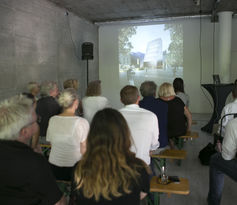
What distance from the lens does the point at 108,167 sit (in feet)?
4.13

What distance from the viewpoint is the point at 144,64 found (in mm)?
8805

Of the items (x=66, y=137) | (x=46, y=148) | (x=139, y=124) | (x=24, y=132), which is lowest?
(x=46, y=148)

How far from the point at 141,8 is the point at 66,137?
5970mm

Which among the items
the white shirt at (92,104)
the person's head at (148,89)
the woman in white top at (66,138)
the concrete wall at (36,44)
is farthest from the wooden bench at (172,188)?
the concrete wall at (36,44)

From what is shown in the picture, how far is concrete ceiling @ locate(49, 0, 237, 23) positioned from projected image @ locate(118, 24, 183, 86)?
1.67 ft

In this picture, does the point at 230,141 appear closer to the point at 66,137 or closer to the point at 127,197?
the point at 127,197

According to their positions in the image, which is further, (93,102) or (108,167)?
(93,102)

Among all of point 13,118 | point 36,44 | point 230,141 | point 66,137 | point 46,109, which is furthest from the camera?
point 36,44

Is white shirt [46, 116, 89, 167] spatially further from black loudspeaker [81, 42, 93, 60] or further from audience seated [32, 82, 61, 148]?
black loudspeaker [81, 42, 93, 60]

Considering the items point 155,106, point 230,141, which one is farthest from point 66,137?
point 230,141

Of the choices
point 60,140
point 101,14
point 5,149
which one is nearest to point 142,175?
point 5,149

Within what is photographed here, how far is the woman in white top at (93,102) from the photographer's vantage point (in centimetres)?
362

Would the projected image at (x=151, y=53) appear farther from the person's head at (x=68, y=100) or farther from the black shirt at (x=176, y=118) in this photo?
the person's head at (x=68, y=100)

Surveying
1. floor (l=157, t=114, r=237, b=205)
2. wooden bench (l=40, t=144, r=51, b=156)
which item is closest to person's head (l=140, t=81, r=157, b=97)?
floor (l=157, t=114, r=237, b=205)
